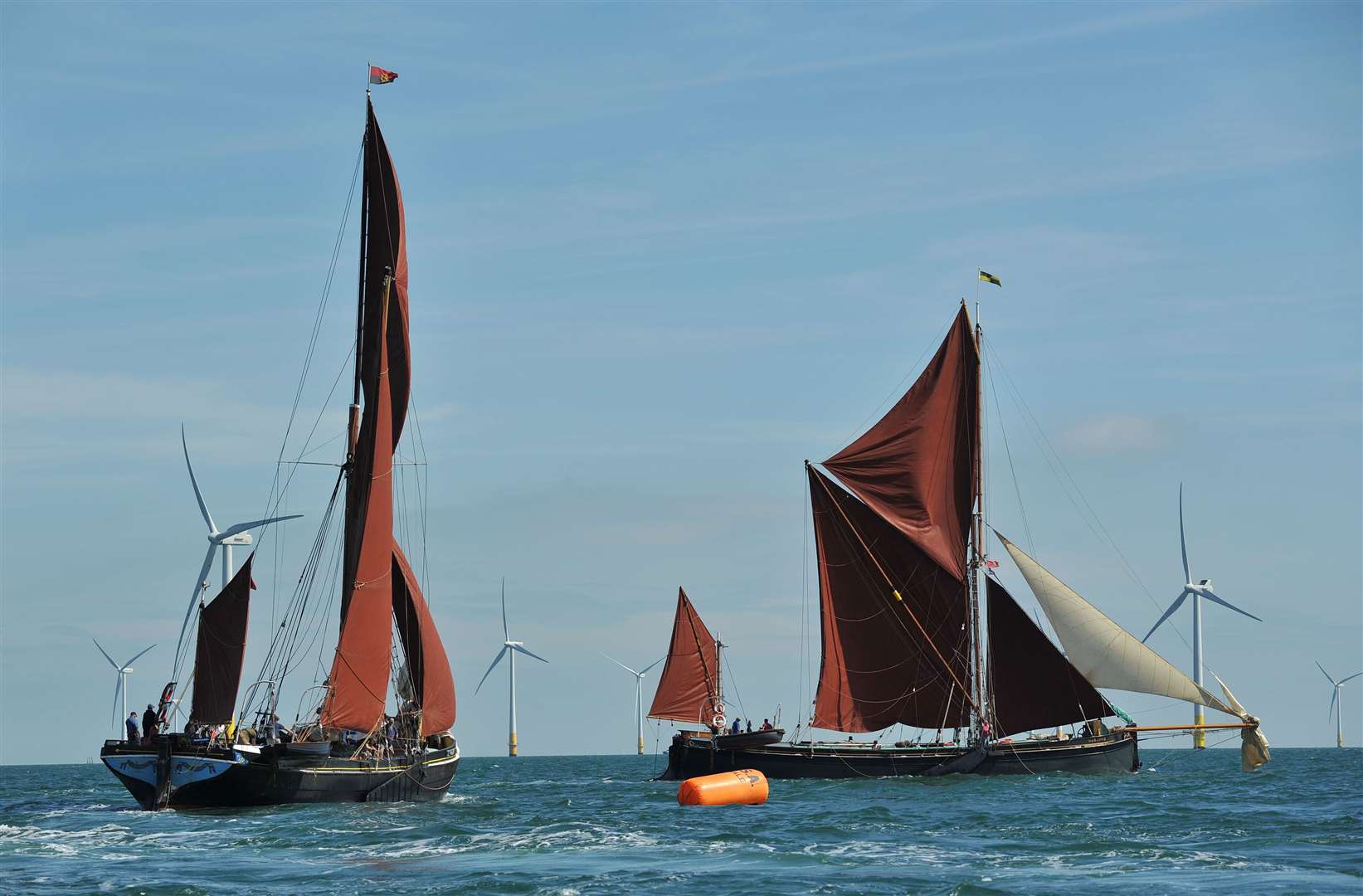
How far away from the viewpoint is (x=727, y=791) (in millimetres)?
69000

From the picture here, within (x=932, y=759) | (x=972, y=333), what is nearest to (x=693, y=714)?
(x=932, y=759)

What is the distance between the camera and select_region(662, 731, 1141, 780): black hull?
83562 mm

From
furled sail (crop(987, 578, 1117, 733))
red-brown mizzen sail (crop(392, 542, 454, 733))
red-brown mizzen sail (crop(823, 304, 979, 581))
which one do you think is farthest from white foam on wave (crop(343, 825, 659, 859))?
furled sail (crop(987, 578, 1117, 733))

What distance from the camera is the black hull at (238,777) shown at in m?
59.6

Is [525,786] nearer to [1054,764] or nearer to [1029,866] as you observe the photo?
[1054,764]

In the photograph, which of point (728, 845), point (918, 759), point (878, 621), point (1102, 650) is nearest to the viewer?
point (728, 845)

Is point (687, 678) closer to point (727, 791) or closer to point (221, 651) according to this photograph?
point (727, 791)

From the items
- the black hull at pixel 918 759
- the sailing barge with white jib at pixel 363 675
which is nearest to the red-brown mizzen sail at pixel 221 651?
the sailing barge with white jib at pixel 363 675

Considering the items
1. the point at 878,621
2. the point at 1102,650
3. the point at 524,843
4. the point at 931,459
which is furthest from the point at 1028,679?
the point at 524,843

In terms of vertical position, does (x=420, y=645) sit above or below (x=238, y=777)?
above

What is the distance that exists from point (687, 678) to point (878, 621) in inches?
496

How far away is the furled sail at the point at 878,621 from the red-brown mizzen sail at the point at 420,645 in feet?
66.4

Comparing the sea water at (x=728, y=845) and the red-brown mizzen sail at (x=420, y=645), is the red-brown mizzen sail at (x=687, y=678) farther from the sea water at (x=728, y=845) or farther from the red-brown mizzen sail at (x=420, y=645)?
the red-brown mizzen sail at (x=420, y=645)

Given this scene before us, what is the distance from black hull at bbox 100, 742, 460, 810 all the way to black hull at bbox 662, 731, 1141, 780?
84.5ft
